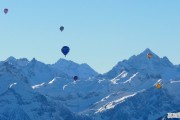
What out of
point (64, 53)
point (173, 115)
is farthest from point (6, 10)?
point (173, 115)

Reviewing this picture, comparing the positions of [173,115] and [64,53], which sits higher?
[64,53]

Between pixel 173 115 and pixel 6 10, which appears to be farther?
pixel 6 10

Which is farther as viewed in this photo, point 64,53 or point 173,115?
point 64,53

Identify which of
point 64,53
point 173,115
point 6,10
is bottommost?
point 173,115

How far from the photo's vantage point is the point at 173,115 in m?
75.8

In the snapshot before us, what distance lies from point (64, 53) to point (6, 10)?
2204cm

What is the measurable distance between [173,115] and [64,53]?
12297 centimetres

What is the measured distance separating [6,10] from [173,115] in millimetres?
126256

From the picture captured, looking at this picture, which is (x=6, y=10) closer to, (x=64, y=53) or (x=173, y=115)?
(x=64, y=53)

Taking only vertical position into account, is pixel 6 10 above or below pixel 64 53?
above

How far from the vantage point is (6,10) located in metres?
195

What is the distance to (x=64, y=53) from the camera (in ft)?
647
